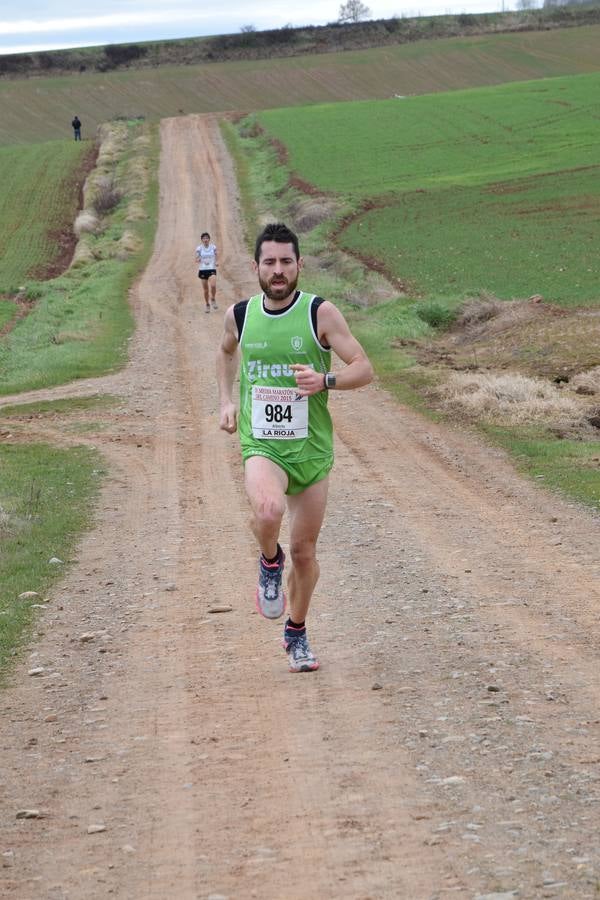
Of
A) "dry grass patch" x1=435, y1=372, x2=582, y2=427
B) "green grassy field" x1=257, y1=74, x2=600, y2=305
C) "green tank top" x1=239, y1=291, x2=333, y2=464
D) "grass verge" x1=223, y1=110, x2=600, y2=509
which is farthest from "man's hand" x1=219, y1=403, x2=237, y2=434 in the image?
"green grassy field" x1=257, y1=74, x2=600, y2=305

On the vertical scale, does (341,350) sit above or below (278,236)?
below

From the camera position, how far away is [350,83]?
94875 millimetres

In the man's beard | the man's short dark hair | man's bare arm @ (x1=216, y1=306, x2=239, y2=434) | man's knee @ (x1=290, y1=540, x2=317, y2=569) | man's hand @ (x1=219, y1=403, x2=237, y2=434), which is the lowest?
man's knee @ (x1=290, y1=540, x2=317, y2=569)

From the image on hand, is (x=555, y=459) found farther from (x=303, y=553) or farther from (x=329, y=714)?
(x=329, y=714)

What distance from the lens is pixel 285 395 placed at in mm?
7297

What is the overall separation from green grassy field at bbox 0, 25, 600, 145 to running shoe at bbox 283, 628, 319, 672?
8439cm

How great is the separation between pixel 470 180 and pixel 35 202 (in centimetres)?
2120

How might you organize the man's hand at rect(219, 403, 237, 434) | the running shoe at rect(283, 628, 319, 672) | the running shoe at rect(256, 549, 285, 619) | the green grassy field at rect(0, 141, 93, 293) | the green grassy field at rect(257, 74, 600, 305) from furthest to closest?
the green grassy field at rect(0, 141, 93, 293), the green grassy field at rect(257, 74, 600, 305), the running shoe at rect(283, 628, 319, 672), the man's hand at rect(219, 403, 237, 434), the running shoe at rect(256, 549, 285, 619)

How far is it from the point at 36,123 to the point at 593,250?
65.1 metres

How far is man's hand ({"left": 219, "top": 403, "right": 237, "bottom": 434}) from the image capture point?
24.8ft

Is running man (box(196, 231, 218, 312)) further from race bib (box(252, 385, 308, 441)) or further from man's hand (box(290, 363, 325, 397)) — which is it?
man's hand (box(290, 363, 325, 397))

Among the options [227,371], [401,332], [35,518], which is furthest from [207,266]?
[227,371]

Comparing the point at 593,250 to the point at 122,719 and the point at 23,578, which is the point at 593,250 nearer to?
the point at 23,578

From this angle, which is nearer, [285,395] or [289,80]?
[285,395]
